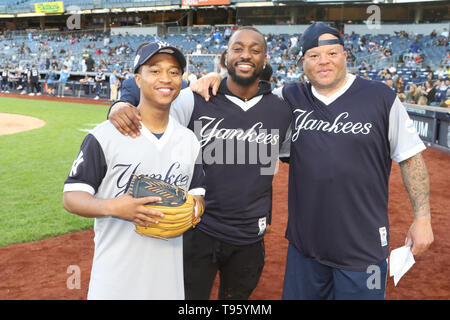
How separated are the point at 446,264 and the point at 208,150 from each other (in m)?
3.75

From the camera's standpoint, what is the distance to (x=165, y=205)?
2035mm

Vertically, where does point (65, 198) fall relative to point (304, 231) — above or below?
above

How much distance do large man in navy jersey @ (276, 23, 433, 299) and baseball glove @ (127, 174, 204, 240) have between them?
88 centimetres

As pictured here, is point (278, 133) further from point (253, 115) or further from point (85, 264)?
point (85, 264)

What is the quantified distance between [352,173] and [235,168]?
72 cm

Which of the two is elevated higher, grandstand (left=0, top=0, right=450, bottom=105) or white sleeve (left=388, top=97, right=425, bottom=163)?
grandstand (left=0, top=0, right=450, bottom=105)

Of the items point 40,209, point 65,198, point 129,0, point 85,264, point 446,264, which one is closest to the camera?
point 65,198

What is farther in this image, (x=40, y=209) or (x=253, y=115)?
(x=40, y=209)

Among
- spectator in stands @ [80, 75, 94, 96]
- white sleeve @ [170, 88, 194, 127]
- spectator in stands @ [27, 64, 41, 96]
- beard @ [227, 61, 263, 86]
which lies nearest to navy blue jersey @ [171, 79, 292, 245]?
white sleeve @ [170, 88, 194, 127]

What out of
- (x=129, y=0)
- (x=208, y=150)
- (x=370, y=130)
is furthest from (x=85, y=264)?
(x=129, y=0)

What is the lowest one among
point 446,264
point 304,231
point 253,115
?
point 446,264

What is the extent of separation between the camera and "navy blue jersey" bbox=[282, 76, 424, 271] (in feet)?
8.28

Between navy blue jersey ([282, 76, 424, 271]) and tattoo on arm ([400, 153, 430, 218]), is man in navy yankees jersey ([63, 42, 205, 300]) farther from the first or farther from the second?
tattoo on arm ([400, 153, 430, 218])

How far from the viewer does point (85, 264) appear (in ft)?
14.9
